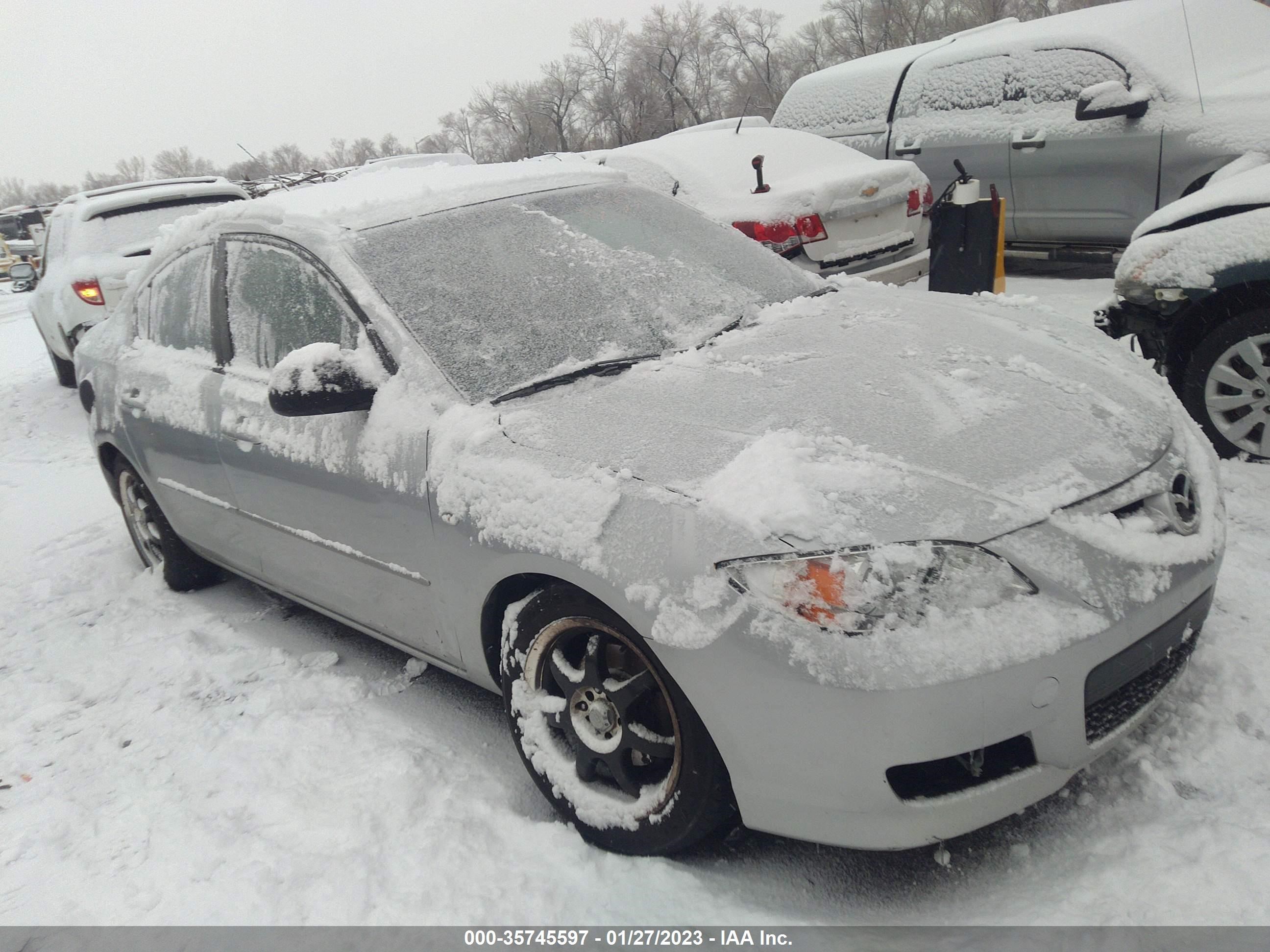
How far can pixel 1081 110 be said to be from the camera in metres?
6.46

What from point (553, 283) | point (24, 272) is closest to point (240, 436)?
point (553, 283)

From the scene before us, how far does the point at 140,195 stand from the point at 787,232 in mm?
6407

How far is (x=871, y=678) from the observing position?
73.2 inches

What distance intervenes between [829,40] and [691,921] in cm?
8015

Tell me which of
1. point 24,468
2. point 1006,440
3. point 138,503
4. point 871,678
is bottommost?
point 24,468

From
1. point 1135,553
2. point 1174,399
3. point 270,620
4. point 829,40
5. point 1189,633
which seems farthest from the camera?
point 829,40

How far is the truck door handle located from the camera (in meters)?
7.27

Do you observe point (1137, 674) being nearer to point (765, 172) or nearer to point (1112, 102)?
point (765, 172)

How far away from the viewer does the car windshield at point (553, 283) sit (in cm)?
280

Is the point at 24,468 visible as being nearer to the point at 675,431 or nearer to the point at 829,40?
the point at 675,431

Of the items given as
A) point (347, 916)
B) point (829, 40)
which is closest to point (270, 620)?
point (347, 916)

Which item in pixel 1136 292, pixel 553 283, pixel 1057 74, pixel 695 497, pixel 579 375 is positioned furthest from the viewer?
pixel 1057 74

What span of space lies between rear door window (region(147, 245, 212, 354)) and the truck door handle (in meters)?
6.15

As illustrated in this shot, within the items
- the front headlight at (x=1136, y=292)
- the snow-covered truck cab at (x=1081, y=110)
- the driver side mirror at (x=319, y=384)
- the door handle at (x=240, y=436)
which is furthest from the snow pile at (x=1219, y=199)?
the door handle at (x=240, y=436)
